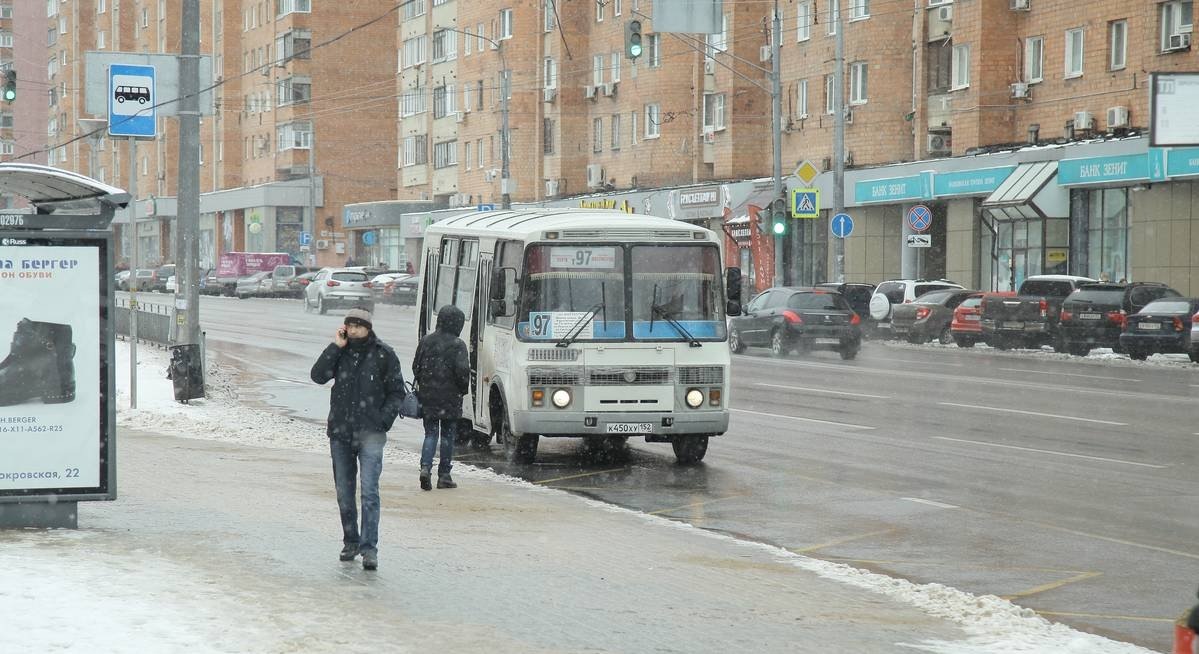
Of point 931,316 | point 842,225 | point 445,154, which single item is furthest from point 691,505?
point 445,154

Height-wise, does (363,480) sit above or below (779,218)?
below

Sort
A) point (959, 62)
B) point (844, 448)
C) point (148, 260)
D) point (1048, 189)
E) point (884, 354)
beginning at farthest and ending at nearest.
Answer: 1. point (148, 260)
2. point (959, 62)
3. point (1048, 189)
4. point (884, 354)
5. point (844, 448)

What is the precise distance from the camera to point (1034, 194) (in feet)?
136

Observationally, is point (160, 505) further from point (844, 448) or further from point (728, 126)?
point (728, 126)

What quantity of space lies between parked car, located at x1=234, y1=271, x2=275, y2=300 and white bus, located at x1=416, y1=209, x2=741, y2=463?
60.0 meters

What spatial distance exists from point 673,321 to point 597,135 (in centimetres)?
5581

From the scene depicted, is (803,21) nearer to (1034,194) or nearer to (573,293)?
(1034,194)

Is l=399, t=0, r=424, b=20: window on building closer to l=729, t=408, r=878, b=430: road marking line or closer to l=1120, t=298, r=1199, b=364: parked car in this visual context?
l=1120, t=298, r=1199, b=364: parked car

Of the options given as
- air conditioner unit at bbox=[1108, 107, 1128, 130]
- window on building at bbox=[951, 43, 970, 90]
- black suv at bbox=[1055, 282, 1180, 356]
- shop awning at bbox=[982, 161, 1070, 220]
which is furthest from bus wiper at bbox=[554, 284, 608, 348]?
window on building at bbox=[951, 43, 970, 90]

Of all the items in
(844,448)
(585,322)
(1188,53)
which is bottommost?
(844,448)

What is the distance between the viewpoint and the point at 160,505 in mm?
11398

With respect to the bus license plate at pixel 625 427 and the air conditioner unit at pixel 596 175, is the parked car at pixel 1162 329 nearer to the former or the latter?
the bus license plate at pixel 625 427

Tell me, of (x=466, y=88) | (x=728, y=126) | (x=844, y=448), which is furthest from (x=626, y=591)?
(x=466, y=88)

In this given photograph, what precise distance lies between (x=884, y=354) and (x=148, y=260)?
97216 millimetres
